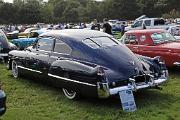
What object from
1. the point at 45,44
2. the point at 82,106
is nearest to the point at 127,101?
the point at 82,106

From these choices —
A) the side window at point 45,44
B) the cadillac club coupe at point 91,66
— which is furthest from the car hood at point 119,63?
the side window at point 45,44

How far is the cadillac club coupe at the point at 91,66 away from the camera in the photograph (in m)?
7.57

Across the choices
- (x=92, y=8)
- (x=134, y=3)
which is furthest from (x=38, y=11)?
(x=134, y=3)

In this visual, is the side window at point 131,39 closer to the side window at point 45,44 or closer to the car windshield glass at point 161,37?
the car windshield glass at point 161,37

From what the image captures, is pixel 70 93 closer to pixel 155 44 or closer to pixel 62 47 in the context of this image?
pixel 62 47

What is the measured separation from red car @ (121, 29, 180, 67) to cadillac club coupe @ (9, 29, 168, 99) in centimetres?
216

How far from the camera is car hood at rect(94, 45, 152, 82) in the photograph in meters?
7.74

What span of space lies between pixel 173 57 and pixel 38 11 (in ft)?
321

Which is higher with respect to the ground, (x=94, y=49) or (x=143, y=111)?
(x=94, y=49)

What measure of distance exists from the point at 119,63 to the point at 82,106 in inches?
46.2

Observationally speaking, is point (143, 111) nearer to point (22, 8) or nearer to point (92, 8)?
point (22, 8)

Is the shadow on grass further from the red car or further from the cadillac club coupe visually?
the red car

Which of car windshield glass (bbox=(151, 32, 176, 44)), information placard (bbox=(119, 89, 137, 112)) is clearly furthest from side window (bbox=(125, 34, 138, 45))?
information placard (bbox=(119, 89, 137, 112))

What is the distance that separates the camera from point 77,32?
9.39 m
